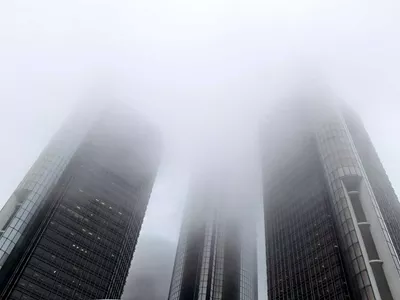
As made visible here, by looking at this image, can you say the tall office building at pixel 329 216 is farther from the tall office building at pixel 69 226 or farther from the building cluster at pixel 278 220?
the tall office building at pixel 69 226

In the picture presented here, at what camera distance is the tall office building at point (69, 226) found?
447 ft

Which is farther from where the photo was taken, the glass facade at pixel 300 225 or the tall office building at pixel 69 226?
the tall office building at pixel 69 226

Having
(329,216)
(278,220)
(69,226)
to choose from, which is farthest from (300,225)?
(69,226)

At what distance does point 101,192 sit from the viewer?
595 ft

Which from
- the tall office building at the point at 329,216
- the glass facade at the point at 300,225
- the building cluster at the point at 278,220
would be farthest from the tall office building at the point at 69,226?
the tall office building at the point at 329,216

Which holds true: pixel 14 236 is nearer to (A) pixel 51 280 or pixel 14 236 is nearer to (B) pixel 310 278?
(A) pixel 51 280

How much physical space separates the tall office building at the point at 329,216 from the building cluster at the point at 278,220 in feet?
1.21

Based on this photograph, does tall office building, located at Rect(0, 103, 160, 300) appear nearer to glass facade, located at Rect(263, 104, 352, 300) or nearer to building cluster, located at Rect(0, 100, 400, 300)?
building cluster, located at Rect(0, 100, 400, 300)

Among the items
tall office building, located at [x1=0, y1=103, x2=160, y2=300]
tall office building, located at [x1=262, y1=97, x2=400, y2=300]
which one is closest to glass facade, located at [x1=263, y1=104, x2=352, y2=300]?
tall office building, located at [x1=262, y1=97, x2=400, y2=300]

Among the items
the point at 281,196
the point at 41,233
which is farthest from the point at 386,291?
the point at 41,233

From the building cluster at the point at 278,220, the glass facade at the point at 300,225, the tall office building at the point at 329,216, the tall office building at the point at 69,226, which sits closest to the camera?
the tall office building at the point at 329,216

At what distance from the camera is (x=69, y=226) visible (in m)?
156

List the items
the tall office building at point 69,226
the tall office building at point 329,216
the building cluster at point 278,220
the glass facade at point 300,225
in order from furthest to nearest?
the tall office building at point 69,226 → the glass facade at point 300,225 → the building cluster at point 278,220 → the tall office building at point 329,216

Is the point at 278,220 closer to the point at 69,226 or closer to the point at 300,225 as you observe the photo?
the point at 300,225
